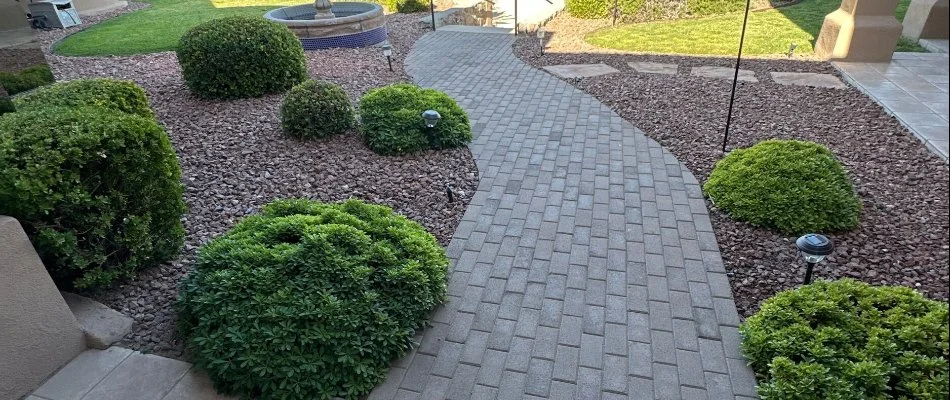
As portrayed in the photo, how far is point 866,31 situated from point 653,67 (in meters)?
3.13

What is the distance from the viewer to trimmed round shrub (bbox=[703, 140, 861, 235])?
4191mm

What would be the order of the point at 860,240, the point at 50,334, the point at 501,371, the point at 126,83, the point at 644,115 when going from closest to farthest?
the point at 50,334 → the point at 501,371 → the point at 860,240 → the point at 126,83 → the point at 644,115

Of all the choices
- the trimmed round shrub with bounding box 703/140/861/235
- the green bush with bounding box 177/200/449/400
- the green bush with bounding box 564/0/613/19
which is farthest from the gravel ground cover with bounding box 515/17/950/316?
the green bush with bounding box 564/0/613/19

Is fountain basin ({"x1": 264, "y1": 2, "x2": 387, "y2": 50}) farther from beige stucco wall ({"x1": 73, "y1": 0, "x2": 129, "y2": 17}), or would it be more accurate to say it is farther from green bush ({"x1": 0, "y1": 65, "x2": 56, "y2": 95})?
beige stucco wall ({"x1": 73, "y1": 0, "x2": 129, "y2": 17})

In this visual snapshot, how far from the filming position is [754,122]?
21.3ft

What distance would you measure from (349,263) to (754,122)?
5.49 meters

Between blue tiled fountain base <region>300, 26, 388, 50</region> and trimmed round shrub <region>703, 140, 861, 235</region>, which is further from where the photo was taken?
blue tiled fountain base <region>300, 26, 388, 50</region>

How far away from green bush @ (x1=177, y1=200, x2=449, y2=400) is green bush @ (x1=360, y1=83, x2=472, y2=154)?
2.23 m

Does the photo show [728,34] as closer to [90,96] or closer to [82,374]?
[90,96]

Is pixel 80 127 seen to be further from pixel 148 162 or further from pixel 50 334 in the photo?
pixel 50 334

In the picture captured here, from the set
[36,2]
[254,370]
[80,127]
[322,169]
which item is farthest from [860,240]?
[36,2]

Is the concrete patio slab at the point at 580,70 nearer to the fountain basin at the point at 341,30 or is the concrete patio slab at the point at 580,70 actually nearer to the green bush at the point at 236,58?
the fountain basin at the point at 341,30

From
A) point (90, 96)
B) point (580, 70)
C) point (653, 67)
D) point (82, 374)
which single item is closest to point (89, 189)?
point (82, 374)

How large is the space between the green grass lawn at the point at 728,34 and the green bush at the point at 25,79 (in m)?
9.10
